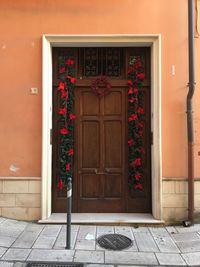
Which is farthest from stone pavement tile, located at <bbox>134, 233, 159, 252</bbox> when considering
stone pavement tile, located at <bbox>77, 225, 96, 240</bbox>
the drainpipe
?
the drainpipe

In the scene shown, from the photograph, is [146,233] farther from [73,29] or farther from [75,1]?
[75,1]

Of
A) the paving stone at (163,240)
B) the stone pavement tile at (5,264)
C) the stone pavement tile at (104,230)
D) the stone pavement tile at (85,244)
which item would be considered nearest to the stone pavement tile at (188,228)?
the paving stone at (163,240)

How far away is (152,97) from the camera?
610cm

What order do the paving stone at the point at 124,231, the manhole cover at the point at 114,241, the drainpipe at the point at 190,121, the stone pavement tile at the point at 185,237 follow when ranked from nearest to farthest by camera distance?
the manhole cover at the point at 114,241 → the stone pavement tile at the point at 185,237 → the paving stone at the point at 124,231 → the drainpipe at the point at 190,121

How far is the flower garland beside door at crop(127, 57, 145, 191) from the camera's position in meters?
6.18

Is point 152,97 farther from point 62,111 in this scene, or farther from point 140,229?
point 140,229

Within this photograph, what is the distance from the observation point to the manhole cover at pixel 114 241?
492cm

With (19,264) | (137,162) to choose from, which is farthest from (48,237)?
(137,162)

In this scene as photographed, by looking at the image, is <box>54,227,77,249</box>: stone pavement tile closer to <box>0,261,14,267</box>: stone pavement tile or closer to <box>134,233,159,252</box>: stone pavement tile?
<box>0,261,14,267</box>: stone pavement tile

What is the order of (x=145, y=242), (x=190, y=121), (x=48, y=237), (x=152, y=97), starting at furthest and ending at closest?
(x=152, y=97), (x=190, y=121), (x=48, y=237), (x=145, y=242)

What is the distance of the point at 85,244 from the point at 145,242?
94 cm

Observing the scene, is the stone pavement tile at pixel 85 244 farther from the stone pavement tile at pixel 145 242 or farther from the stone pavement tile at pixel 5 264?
the stone pavement tile at pixel 5 264

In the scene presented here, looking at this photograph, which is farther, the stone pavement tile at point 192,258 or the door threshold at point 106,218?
the door threshold at point 106,218

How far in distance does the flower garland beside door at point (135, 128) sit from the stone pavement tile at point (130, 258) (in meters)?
1.72
